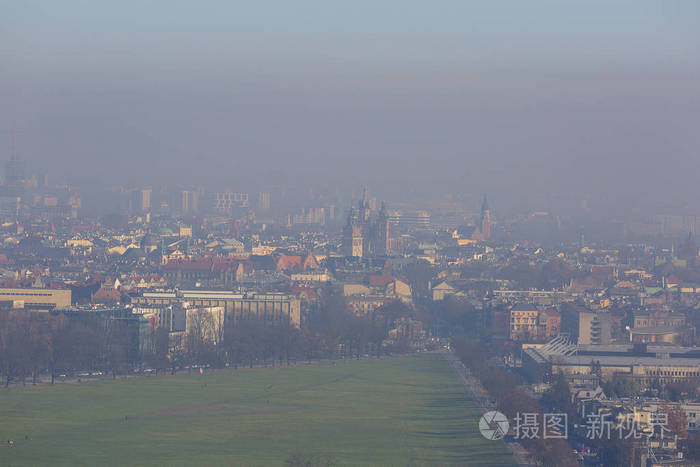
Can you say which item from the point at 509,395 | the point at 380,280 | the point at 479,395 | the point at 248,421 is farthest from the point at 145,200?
the point at 248,421

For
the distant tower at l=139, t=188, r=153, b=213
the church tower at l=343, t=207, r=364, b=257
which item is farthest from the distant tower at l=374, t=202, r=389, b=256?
the distant tower at l=139, t=188, r=153, b=213

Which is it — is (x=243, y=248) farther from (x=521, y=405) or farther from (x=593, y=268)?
(x=521, y=405)

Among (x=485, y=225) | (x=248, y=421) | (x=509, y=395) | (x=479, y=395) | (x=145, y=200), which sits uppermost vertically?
(x=145, y=200)

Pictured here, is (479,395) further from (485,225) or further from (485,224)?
(485,224)

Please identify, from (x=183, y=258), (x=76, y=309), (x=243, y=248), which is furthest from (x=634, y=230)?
(x=76, y=309)

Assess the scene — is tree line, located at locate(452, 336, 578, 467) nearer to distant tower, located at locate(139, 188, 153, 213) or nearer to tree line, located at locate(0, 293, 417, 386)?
tree line, located at locate(0, 293, 417, 386)

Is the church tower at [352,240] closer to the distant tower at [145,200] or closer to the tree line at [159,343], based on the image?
the tree line at [159,343]

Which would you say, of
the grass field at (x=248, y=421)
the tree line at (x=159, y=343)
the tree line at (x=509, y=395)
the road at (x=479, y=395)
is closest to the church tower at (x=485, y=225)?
the tree line at (x=159, y=343)
